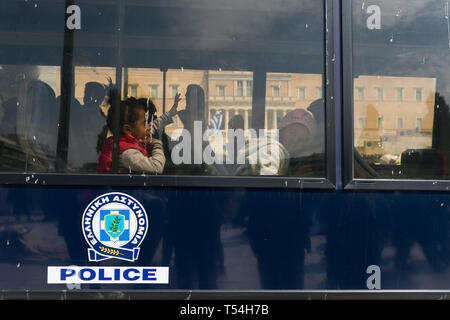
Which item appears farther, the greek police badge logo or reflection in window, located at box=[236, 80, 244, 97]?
reflection in window, located at box=[236, 80, 244, 97]

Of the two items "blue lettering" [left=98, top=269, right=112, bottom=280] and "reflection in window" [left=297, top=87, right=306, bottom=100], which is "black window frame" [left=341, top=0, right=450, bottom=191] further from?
"blue lettering" [left=98, top=269, right=112, bottom=280]

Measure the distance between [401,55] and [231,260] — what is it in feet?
5.43

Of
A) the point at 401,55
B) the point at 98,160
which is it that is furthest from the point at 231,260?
the point at 401,55

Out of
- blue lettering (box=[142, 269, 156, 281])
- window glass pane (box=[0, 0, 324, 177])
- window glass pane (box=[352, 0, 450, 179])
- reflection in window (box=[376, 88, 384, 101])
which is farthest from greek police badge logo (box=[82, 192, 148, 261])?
reflection in window (box=[376, 88, 384, 101])

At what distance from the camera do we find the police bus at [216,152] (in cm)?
289

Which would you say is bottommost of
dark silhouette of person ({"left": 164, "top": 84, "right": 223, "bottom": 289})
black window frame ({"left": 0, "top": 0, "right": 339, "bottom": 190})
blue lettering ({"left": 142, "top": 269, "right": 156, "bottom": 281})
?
blue lettering ({"left": 142, "top": 269, "right": 156, "bottom": 281})

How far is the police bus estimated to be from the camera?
9.50 feet

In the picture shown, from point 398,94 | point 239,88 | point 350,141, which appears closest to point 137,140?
point 239,88

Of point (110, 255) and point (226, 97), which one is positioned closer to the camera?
point (110, 255)

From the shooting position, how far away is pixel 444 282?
3.07 metres

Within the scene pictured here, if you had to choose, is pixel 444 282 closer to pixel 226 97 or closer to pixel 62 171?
pixel 226 97

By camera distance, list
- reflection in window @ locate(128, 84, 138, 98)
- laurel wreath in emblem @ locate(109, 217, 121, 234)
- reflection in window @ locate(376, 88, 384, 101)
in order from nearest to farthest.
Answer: laurel wreath in emblem @ locate(109, 217, 121, 234)
reflection in window @ locate(128, 84, 138, 98)
reflection in window @ locate(376, 88, 384, 101)

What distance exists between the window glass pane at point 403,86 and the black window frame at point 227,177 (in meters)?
0.16

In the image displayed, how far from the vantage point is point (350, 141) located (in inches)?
119
